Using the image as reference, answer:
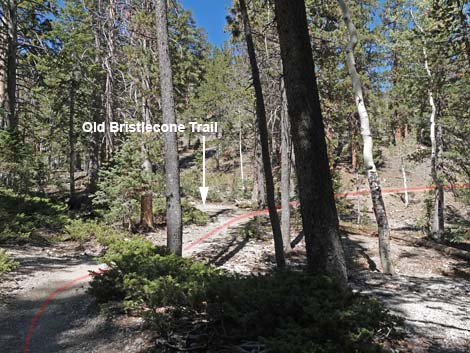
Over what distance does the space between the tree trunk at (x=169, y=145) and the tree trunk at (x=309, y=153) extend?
3.58 metres

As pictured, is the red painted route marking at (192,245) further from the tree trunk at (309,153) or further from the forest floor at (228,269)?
the tree trunk at (309,153)

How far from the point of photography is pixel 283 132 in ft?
35.4

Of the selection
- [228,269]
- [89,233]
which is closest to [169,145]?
[228,269]

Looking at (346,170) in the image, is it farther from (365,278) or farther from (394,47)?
(365,278)

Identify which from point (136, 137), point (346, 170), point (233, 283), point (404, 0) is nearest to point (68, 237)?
point (136, 137)

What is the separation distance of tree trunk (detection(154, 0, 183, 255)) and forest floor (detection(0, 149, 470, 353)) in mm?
2045

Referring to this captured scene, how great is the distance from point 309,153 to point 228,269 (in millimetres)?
5711

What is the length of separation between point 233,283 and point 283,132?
23.5 feet

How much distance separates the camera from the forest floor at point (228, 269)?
4586 millimetres

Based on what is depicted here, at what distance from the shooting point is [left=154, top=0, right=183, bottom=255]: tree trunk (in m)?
7.43

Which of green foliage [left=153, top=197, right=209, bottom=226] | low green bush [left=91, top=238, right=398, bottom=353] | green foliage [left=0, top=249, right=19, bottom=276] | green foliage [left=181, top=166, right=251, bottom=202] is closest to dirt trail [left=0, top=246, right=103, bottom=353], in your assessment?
green foliage [left=0, top=249, right=19, bottom=276]

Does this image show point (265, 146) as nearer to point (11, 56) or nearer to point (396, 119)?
point (11, 56)

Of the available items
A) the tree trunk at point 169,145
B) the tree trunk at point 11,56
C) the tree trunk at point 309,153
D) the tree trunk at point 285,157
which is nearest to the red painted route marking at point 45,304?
the tree trunk at point 169,145

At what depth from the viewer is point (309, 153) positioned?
179 inches
